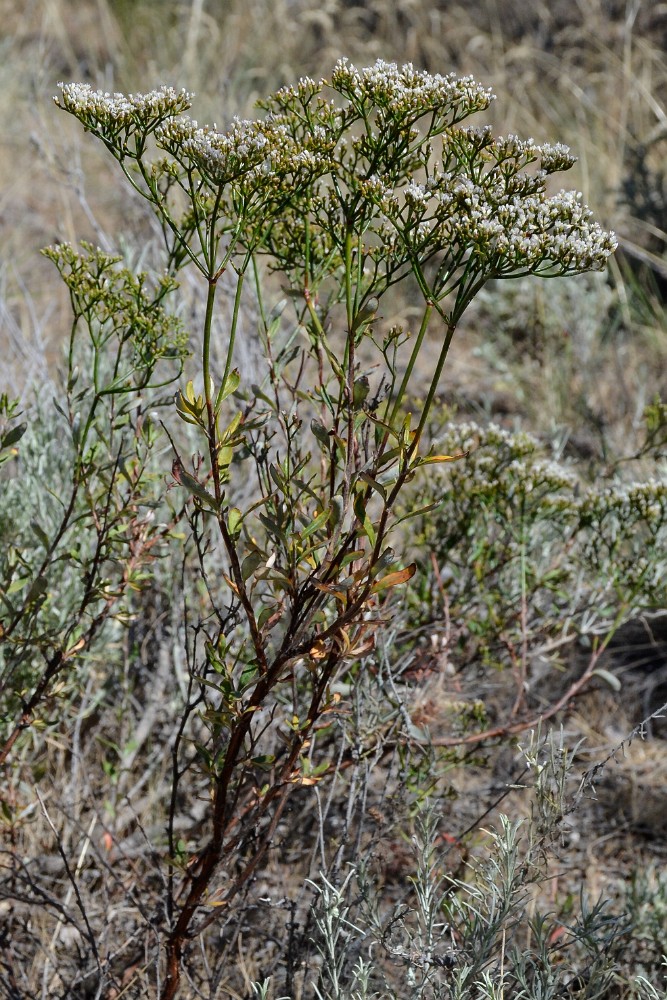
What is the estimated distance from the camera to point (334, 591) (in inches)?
49.1

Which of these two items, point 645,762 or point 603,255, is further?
point 645,762

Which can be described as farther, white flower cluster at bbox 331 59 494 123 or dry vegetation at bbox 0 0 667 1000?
dry vegetation at bbox 0 0 667 1000

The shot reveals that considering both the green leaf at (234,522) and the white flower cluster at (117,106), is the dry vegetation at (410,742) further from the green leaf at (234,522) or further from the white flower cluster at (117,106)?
the white flower cluster at (117,106)

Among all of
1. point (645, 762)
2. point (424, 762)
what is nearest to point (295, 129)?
point (424, 762)

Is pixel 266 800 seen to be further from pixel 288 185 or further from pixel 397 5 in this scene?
pixel 397 5

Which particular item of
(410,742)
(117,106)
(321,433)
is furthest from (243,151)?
(410,742)

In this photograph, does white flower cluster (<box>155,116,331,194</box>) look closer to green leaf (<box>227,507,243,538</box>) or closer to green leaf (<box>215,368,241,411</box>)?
green leaf (<box>215,368,241,411</box>)

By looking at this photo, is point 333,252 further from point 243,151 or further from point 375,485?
point 375,485

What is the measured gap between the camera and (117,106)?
1.24 meters

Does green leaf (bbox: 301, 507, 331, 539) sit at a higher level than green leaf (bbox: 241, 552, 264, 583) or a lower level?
higher

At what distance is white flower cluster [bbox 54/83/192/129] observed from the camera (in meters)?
1.23

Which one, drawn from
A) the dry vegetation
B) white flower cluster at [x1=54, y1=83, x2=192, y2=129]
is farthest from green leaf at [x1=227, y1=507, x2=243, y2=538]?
white flower cluster at [x1=54, y1=83, x2=192, y2=129]

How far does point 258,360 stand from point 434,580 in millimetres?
950

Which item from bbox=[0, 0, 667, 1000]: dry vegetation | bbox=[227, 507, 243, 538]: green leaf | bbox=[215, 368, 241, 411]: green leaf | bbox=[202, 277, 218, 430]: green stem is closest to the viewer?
bbox=[202, 277, 218, 430]: green stem
